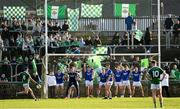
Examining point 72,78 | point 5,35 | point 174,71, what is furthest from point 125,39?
point 5,35

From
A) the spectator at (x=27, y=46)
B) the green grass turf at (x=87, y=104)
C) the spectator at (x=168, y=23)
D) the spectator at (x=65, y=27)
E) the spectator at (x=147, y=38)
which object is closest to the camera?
the green grass turf at (x=87, y=104)

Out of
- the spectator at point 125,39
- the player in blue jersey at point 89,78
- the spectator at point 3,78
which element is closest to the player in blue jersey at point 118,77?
the player in blue jersey at point 89,78

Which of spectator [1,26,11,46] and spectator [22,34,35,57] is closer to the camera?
spectator [22,34,35,57]

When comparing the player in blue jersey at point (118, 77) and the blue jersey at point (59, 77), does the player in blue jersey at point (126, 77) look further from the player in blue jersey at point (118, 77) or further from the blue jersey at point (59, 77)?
the blue jersey at point (59, 77)

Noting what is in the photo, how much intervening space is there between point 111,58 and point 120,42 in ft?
4.66

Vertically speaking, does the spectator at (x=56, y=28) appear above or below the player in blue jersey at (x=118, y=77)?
above

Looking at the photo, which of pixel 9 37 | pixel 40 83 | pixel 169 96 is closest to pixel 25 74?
pixel 40 83

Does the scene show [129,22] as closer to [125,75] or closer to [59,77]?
[125,75]

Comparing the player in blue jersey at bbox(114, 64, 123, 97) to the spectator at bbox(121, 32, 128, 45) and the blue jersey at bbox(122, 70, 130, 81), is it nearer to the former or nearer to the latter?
the blue jersey at bbox(122, 70, 130, 81)

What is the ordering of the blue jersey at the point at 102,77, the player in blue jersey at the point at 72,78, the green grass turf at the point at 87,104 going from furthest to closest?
the blue jersey at the point at 102,77 < the player in blue jersey at the point at 72,78 < the green grass turf at the point at 87,104

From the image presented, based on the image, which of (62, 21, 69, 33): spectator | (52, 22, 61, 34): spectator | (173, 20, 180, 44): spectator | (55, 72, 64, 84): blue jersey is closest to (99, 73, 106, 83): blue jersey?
(55, 72, 64, 84): blue jersey

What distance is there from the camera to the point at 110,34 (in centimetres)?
4447

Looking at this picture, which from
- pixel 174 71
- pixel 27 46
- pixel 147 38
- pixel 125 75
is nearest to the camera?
pixel 125 75

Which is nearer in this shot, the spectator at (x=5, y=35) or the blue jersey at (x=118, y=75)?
the blue jersey at (x=118, y=75)
